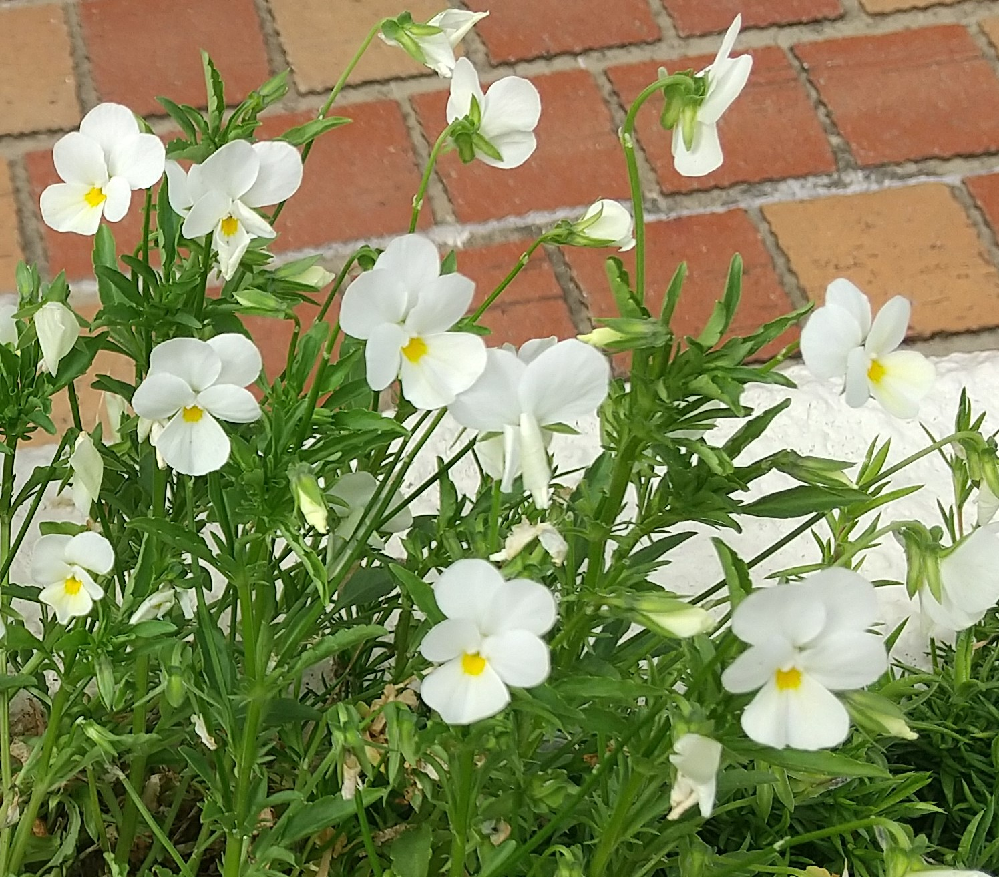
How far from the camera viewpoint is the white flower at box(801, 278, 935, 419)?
0.41 metres

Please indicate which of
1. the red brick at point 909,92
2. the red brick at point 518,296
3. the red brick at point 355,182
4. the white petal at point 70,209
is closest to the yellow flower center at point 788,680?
the white petal at point 70,209

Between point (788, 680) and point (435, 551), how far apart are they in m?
0.22

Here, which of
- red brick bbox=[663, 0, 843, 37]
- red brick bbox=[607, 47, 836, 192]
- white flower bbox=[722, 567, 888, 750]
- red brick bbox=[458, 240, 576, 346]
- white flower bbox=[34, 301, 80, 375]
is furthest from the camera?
red brick bbox=[663, 0, 843, 37]

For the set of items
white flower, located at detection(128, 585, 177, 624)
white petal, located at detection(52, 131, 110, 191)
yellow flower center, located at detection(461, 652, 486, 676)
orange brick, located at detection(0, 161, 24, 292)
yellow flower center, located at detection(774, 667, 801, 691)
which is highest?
white petal, located at detection(52, 131, 110, 191)

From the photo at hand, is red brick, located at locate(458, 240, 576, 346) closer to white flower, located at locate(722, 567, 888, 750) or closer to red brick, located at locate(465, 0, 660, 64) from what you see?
red brick, located at locate(465, 0, 660, 64)

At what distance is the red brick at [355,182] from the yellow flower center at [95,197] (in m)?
0.61

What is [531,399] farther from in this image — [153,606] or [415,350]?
[153,606]

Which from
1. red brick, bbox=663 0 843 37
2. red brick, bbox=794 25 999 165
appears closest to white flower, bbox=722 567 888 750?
red brick, bbox=794 25 999 165

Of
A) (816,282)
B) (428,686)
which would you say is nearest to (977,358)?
(816,282)

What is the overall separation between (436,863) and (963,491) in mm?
298

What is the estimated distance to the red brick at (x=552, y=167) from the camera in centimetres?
118

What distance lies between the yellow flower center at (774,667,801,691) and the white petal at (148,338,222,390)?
21 cm

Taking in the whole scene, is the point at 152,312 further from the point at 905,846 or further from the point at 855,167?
the point at 855,167

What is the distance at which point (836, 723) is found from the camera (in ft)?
1.28
